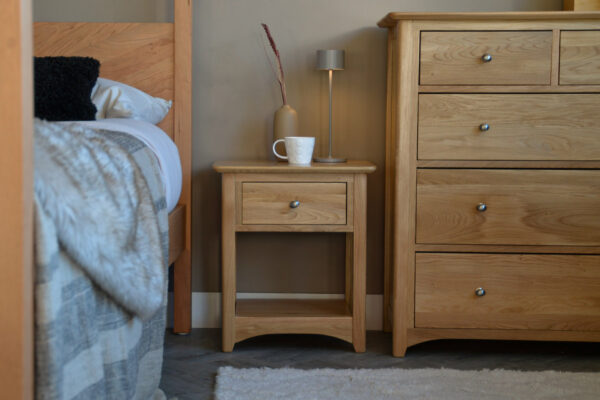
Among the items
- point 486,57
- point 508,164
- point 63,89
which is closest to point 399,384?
point 508,164

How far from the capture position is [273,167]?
199 centimetres

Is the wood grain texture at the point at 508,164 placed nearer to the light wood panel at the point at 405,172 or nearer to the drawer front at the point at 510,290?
the light wood panel at the point at 405,172

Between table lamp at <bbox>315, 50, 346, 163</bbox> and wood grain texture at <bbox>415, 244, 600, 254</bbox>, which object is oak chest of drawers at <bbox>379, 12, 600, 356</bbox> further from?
table lamp at <bbox>315, 50, 346, 163</bbox>

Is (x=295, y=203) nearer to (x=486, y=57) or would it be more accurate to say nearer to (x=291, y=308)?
(x=291, y=308)

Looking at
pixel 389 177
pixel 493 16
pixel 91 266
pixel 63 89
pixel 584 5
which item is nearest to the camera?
pixel 91 266

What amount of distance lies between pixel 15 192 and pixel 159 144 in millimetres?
994

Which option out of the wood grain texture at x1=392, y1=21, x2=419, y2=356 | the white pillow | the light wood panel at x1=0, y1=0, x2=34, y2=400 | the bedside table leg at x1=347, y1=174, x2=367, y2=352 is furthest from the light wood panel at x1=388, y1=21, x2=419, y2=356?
the light wood panel at x1=0, y1=0, x2=34, y2=400

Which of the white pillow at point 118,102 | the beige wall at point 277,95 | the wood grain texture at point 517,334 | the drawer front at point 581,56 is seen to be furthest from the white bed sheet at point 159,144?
the drawer front at point 581,56

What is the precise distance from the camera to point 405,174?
196 cm

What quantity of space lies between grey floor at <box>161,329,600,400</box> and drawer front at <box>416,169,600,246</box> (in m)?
0.37

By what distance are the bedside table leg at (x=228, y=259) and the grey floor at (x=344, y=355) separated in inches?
A: 2.9

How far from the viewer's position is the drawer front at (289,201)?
6.63 ft

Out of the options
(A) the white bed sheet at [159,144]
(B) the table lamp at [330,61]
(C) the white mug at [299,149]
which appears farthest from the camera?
(B) the table lamp at [330,61]

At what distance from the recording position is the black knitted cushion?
173cm
